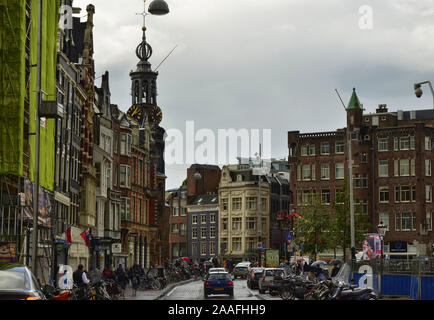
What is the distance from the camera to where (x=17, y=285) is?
1410 centimetres

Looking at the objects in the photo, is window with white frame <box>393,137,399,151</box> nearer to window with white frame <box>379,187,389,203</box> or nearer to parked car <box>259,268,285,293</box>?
window with white frame <box>379,187,389,203</box>

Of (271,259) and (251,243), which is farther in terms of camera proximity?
(251,243)

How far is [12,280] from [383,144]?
300 feet

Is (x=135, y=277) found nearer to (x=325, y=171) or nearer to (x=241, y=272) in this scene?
(x=241, y=272)

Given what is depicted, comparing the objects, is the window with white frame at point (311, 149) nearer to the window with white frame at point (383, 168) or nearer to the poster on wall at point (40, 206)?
the window with white frame at point (383, 168)

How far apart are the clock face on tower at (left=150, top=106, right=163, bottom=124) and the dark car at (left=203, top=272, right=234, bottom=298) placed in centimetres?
7496

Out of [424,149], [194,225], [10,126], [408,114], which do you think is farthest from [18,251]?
[194,225]

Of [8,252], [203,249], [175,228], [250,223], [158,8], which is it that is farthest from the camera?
[175,228]

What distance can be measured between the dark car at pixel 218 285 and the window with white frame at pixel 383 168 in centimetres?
6179

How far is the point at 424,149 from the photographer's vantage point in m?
100

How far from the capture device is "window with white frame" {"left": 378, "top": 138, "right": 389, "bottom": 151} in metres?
102

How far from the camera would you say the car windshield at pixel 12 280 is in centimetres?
1396

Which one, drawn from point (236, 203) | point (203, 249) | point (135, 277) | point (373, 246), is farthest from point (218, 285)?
point (203, 249)

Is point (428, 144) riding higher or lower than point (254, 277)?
higher
